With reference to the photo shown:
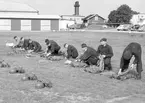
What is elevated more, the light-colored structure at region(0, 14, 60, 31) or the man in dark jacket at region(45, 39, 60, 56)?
the light-colored structure at region(0, 14, 60, 31)

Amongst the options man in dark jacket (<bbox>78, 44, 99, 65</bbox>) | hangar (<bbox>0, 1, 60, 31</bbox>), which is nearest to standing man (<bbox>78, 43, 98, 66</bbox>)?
man in dark jacket (<bbox>78, 44, 99, 65</bbox>)

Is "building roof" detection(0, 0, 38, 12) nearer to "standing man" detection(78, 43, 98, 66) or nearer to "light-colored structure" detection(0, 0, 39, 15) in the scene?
"light-colored structure" detection(0, 0, 39, 15)

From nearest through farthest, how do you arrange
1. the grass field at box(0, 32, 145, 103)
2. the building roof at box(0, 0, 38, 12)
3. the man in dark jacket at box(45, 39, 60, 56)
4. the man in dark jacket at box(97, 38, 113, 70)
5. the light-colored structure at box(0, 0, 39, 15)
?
the grass field at box(0, 32, 145, 103) < the man in dark jacket at box(97, 38, 113, 70) < the man in dark jacket at box(45, 39, 60, 56) < the light-colored structure at box(0, 0, 39, 15) < the building roof at box(0, 0, 38, 12)

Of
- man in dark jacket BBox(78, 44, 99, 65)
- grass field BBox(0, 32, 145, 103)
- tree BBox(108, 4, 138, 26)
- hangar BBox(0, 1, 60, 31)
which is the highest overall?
tree BBox(108, 4, 138, 26)

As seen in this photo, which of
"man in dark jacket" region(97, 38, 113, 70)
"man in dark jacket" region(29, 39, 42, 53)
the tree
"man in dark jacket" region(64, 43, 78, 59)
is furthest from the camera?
the tree

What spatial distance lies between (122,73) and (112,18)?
77.9m

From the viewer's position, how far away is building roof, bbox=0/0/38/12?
77.1m

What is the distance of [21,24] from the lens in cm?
5766

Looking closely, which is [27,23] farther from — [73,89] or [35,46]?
[73,89]

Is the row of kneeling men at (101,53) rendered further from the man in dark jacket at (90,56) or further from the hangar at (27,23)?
the hangar at (27,23)

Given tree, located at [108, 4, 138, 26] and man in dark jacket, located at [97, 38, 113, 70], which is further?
tree, located at [108, 4, 138, 26]

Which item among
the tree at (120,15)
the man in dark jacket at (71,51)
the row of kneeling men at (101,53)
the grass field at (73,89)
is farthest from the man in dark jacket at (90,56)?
the tree at (120,15)

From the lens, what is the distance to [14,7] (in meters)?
79.5

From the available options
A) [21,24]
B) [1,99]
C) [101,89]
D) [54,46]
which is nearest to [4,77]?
[1,99]
